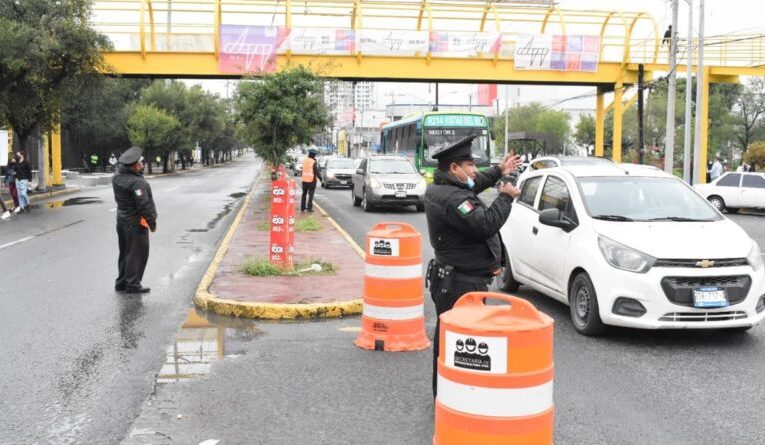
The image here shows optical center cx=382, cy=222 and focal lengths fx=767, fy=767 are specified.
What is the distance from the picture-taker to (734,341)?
23.5 ft

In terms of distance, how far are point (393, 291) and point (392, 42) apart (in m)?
25.0

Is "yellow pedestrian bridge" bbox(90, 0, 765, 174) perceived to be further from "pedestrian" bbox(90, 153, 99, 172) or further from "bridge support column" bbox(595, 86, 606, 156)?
"pedestrian" bbox(90, 153, 99, 172)

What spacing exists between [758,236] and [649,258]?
12.2 meters

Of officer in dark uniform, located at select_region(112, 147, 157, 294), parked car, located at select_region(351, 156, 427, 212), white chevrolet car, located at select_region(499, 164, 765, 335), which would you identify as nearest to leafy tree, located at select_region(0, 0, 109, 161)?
parked car, located at select_region(351, 156, 427, 212)

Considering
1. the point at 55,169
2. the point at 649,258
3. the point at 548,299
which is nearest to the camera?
the point at 649,258

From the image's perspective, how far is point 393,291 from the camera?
6656 mm

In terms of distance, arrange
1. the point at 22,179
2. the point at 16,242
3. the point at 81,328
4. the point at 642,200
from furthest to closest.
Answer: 1. the point at 22,179
2. the point at 16,242
3. the point at 642,200
4. the point at 81,328

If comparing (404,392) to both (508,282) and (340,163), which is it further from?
(340,163)

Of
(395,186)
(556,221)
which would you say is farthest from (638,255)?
(395,186)

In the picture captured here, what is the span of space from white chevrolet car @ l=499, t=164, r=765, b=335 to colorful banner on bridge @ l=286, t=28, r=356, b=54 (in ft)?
73.9

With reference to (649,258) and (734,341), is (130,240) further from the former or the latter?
(734,341)

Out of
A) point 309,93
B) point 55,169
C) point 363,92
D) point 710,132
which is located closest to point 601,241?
point 309,93

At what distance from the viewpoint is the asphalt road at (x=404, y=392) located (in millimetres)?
4793

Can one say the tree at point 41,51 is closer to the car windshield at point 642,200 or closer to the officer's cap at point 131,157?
the officer's cap at point 131,157
